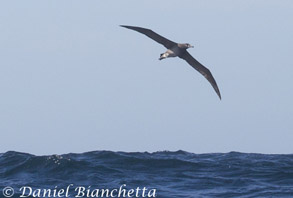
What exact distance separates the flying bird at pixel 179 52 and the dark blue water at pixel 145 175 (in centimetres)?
317

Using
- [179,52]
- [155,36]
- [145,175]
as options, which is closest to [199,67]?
[179,52]

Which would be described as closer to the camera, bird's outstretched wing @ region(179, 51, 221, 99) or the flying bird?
the flying bird

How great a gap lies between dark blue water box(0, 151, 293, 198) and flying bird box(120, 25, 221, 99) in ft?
10.4

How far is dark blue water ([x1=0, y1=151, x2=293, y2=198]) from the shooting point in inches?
757

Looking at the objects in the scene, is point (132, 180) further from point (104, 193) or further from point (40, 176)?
point (40, 176)

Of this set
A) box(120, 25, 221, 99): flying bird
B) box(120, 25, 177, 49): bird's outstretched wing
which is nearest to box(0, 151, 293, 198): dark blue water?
box(120, 25, 221, 99): flying bird

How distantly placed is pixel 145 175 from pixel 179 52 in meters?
4.64

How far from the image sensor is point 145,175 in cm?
2120

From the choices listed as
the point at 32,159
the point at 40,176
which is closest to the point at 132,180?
the point at 40,176

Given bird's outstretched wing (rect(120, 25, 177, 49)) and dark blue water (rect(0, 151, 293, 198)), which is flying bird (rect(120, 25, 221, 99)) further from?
dark blue water (rect(0, 151, 293, 198))

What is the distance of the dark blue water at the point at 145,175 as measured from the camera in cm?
1923

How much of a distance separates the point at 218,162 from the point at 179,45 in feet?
17.1

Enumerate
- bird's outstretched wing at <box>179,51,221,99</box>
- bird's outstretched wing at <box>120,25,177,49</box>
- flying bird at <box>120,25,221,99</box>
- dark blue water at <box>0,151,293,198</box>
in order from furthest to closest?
bird's outstretched wing at <box>179,51,221,99</box>, flying bird at <box>120,25,221,99</box>, bird's outstretched wing at <box>120,25,177,49</box>, dark blue water at <box>0,151,293,198</box>

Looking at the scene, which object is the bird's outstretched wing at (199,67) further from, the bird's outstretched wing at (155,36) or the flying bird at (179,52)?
the bird's outstretched wing at (155,36)
